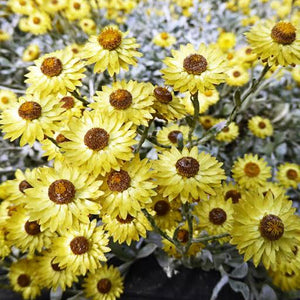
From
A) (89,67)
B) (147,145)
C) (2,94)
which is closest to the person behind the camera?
(147,145)

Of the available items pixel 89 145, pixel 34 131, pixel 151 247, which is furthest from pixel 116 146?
pixel 151 247

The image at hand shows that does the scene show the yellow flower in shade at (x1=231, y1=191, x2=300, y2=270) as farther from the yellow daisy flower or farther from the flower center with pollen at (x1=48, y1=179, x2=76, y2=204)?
the yellow daisy flower

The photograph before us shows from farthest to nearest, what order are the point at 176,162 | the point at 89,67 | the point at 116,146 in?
the point at 89,67 → the point at 176,162 → the point at 116,146

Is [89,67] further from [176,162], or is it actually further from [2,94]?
[176,162]

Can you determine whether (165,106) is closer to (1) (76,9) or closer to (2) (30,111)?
(2) (30,111)

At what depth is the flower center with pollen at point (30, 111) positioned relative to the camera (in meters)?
1.35

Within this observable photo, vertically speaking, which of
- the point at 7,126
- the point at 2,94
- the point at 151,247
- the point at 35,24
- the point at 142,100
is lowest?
the point at 151,247

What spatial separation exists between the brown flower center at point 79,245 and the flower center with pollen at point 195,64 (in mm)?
853

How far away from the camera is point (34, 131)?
135cm

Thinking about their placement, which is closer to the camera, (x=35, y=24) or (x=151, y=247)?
(x=151, y=247)

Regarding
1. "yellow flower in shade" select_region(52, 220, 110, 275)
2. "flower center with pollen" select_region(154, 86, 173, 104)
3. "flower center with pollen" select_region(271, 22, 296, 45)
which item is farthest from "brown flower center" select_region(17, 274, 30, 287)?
"flower center with pollen" select_region(271, 22, 296, 45)

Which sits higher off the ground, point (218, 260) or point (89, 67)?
point (89, 67)

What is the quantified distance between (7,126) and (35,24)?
6.11 feet

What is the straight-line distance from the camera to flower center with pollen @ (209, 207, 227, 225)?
1638 mm
